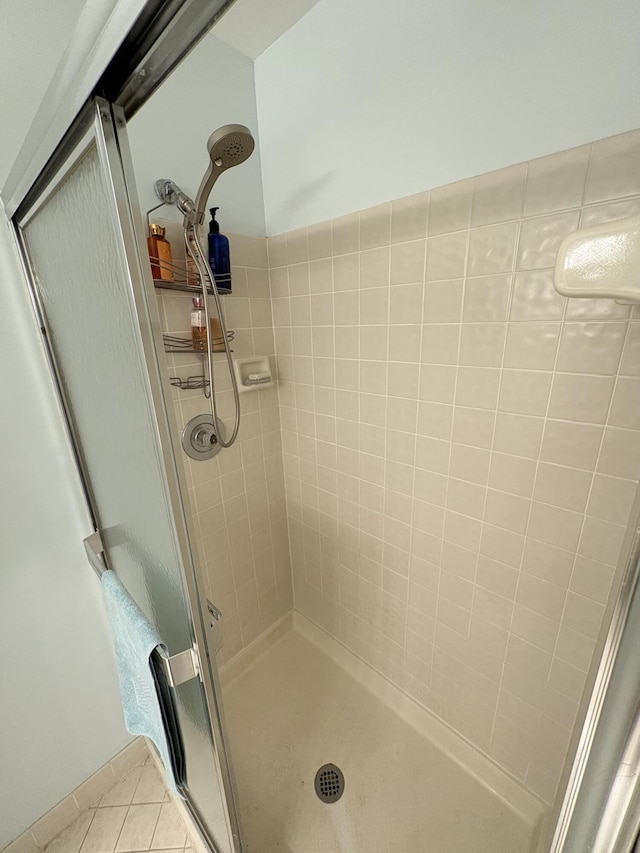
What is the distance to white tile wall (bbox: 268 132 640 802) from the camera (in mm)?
716

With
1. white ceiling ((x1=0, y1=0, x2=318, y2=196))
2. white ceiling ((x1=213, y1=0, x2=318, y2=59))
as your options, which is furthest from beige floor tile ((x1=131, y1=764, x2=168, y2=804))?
white ceiling ((x1=213, y1=0, x2=318, y2=59))

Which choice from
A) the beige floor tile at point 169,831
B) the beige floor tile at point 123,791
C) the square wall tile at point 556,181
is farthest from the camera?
the beige floor tile at point 123,791

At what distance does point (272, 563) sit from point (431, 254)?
1.40 metres

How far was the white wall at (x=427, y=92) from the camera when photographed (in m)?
0.61

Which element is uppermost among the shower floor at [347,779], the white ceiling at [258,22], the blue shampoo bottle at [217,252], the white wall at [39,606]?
the white ceiling at [258,22]

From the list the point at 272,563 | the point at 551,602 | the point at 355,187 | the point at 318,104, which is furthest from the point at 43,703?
the point at 318,104

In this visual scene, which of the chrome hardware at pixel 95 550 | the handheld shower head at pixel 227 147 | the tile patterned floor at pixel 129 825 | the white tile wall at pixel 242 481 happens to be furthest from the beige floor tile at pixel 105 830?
the handheld shower head at pixel 227 147

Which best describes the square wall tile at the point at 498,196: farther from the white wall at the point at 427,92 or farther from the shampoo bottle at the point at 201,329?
the shampoo bottle at the point at 201,329

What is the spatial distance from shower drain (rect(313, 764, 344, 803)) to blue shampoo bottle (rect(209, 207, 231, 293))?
1.71 meters

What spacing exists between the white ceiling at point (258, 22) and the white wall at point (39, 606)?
87 cm

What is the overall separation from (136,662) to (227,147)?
3.76 feet

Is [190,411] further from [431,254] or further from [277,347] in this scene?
[431,254]

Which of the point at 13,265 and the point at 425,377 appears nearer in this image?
the point at 13,265

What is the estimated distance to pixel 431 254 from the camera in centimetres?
88
